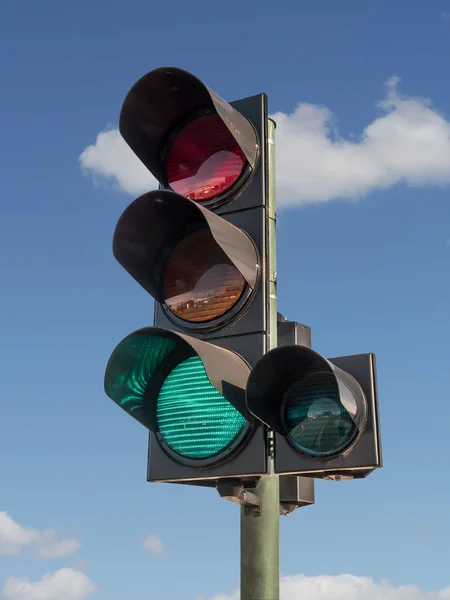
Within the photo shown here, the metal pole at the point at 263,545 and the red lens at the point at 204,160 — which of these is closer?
the metal pole at the point at 263,545

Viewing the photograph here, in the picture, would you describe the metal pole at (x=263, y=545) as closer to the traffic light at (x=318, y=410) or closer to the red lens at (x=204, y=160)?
the traffic light at (x=318, y=410)

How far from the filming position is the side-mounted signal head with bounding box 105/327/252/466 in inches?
146

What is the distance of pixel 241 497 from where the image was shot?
145 inches

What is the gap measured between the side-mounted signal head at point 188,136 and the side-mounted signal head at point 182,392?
3.24 feet

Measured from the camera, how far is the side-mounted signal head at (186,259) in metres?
4.04

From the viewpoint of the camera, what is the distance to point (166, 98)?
4.57m

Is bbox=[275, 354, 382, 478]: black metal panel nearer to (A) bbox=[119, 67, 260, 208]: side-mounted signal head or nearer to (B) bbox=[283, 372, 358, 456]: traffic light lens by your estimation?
(B) bbox=[283, 372, 358, 456]: traffic light lens

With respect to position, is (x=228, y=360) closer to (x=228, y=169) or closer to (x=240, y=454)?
(x=240, y=454)

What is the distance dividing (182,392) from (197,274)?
27.5 inches

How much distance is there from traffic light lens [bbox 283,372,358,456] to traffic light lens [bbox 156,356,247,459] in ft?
0.84

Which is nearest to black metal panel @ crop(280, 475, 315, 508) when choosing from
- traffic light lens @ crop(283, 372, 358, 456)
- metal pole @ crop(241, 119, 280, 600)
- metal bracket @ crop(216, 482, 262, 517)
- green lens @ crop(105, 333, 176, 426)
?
metal pole @ crop(241, 119, 280, 600)

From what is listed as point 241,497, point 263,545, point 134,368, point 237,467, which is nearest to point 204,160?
point 134,368

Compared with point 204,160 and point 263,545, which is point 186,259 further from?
point 263,545

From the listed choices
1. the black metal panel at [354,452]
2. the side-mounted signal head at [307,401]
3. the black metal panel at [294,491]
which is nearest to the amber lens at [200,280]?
the side-mounted signal head at [307,401]
